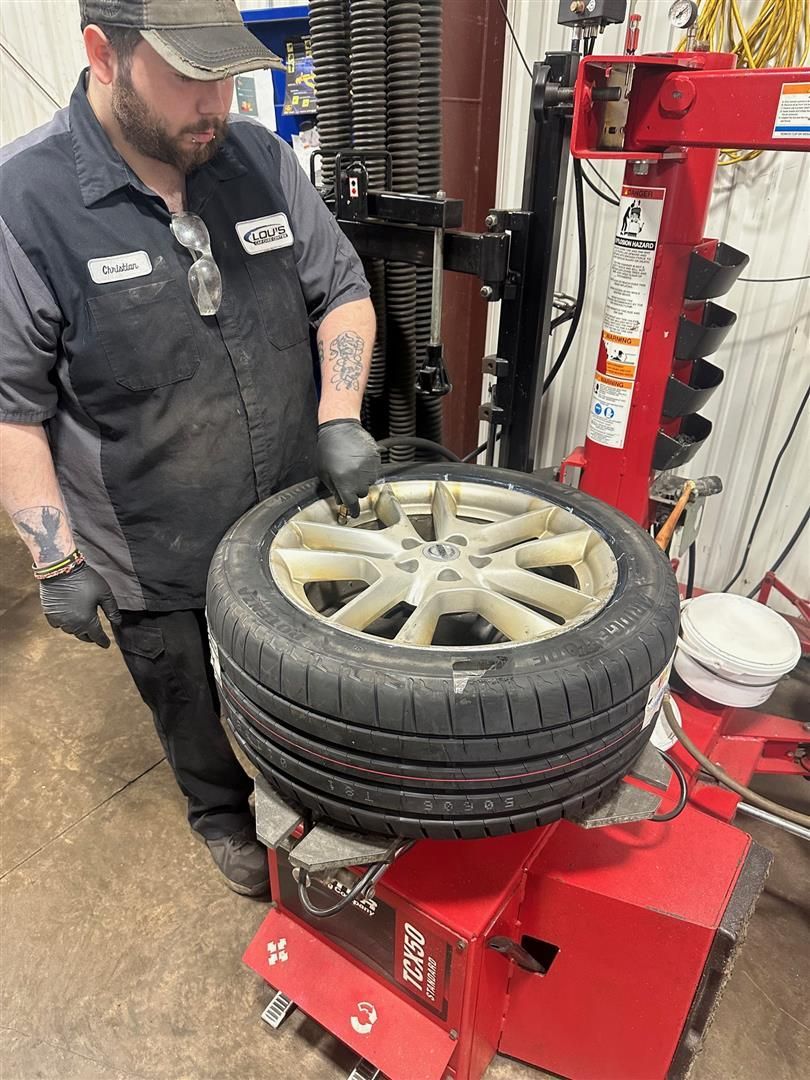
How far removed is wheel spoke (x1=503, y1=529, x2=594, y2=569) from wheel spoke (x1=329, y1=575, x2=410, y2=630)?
8.7 inches

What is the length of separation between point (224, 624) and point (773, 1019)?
4.95 feet

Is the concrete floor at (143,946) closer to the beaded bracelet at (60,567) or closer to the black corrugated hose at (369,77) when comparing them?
the beaded bracelet at (60,567)

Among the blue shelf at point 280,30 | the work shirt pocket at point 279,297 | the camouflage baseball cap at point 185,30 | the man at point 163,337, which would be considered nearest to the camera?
the camouflage baseball cap at point 185,30

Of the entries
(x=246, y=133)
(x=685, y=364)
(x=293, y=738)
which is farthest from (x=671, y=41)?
(x=293, y=738)

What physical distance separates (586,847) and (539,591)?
1.51 feet

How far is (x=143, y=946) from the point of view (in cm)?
182

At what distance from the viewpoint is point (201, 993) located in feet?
5.65

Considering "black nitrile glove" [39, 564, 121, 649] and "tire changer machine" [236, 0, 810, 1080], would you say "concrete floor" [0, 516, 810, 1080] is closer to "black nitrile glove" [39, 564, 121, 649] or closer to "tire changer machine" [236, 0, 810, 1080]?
"tire changer machine" [236, 0, 810, 1080]

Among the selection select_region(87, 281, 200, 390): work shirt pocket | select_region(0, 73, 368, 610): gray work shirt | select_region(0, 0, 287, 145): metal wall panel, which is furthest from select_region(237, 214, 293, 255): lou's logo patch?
select_region(0, 0, 287, 145): metal wall panel

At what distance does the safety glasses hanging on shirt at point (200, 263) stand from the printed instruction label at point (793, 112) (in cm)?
101

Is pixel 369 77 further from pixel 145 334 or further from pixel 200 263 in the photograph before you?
pixel 145 334

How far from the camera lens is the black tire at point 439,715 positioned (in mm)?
979

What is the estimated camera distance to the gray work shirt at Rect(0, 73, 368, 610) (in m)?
1.33

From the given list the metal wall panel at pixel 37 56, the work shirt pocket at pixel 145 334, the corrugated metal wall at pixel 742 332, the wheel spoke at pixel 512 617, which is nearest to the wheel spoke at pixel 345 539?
the wheel spoke at pixel 512 617
